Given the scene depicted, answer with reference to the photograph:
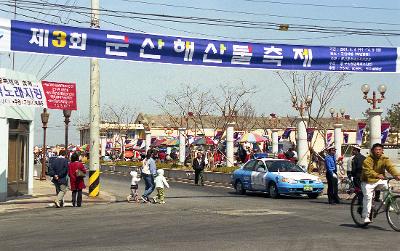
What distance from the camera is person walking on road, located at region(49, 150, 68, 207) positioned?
19.5 metres

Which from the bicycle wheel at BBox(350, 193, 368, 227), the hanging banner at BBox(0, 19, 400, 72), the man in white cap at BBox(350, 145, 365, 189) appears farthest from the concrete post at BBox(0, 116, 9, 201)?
the bicycle wheel at BBox(350, 193, 368, 227)

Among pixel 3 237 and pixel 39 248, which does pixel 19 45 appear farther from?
pixel 39 248

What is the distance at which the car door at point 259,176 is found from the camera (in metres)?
23.6

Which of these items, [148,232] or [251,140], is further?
[251,140]

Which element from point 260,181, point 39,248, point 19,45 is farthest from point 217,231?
point 260,181

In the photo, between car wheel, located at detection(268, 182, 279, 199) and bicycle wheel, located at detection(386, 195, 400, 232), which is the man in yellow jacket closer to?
bicycle wheel, located at detection(386, 195, 400, 232)

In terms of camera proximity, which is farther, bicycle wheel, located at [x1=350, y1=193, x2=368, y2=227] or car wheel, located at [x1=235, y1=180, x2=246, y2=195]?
car wheel, located at [x1=235, y1=180, x2=246, y2=195]

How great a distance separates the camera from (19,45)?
19.0 m

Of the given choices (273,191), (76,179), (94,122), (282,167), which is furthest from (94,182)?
(282,167)

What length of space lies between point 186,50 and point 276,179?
5.67 metres

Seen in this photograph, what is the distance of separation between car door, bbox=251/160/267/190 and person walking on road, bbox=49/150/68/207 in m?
7.61

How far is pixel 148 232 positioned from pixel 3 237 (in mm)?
2806

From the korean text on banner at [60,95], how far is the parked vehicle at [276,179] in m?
7.22

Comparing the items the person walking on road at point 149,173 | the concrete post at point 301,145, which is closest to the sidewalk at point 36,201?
the person walking on road at point 149,173
